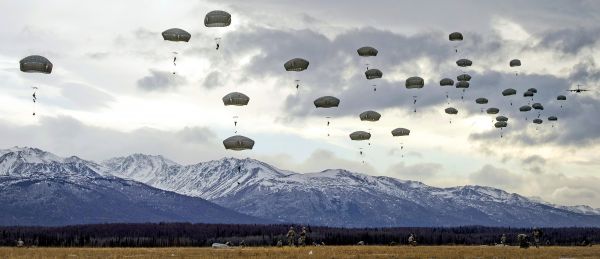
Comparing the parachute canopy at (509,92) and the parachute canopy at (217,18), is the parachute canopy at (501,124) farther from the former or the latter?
the parachute canopy at (217,18)

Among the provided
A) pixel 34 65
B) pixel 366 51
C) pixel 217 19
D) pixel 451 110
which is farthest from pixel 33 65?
pixel 451 110

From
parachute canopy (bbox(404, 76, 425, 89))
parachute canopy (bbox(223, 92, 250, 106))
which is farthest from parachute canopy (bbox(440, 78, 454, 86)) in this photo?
parachute canopy (bbox(223, 92, 250, 106))

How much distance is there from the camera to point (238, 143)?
105562 mm

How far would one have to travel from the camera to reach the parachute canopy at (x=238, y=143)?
10506 cm

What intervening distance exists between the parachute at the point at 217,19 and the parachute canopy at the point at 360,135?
1209 inches

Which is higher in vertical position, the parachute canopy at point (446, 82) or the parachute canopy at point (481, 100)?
the parachute canopy at point (446, 82)

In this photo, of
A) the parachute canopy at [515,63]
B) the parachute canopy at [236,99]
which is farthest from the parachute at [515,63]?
the parachute canopy at [236,99]

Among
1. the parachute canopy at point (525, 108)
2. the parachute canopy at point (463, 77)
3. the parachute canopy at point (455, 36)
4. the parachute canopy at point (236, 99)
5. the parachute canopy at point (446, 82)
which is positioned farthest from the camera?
the parachute canopy at point (525, 108)

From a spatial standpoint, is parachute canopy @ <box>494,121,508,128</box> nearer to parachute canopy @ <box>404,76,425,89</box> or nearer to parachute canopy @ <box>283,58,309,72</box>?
parachute canopy @ <box>404,76,425,89</box>

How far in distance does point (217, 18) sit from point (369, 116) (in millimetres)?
30050

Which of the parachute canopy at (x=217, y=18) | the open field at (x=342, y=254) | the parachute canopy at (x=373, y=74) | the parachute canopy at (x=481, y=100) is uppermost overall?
the parachute canopy at (x=217, y=18)

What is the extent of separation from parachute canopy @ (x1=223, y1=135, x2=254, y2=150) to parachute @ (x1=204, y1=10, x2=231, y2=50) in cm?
1725

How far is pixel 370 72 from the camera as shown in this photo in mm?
112750

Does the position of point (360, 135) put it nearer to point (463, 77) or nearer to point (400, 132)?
point (400, 132)
